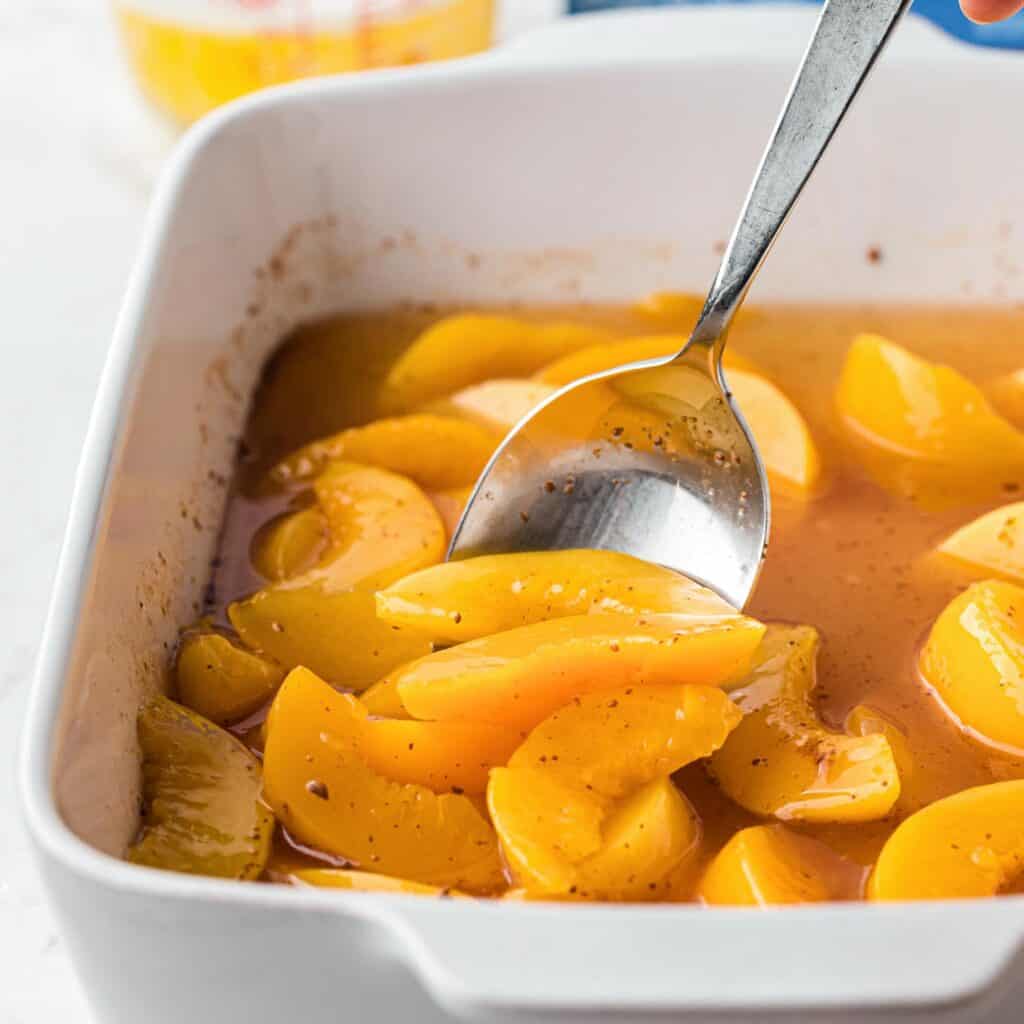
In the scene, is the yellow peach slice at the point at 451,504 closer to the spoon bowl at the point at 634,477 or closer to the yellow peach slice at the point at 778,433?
the spoon bowl at the point at 634,477

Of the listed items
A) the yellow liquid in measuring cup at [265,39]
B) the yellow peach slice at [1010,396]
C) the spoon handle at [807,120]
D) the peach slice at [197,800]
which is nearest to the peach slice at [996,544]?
the yellow peach slice at [1010,396]

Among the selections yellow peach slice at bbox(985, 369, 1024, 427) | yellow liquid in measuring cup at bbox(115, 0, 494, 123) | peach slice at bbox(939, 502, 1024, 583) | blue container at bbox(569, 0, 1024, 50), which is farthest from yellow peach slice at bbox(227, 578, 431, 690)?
blue container at bbox(569, 0, 1024, 50)

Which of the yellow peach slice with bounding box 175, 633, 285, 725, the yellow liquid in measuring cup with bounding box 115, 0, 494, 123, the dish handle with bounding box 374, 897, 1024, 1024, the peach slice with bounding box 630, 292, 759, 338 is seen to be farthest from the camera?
the yellow liquid in measuring cup with bounding box 115, 0, 494, 123

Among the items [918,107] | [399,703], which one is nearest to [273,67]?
[918,107]

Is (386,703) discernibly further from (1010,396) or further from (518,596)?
(1010,396)

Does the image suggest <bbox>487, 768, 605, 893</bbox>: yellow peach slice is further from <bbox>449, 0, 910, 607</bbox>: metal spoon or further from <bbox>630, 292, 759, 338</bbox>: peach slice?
<bbox>630, 292, 759, 338</bbox>: peach slice

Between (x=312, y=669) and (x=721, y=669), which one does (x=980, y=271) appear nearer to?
(x=721, y=669)
